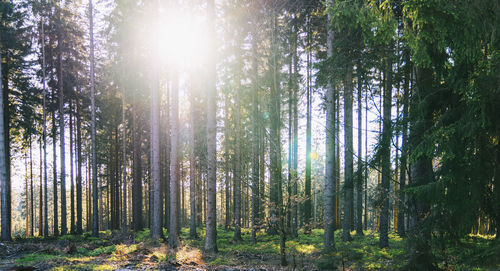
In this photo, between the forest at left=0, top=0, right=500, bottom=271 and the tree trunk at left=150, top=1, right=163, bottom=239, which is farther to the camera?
the tree trunk at left=150, top=1, right=163, bottom=239

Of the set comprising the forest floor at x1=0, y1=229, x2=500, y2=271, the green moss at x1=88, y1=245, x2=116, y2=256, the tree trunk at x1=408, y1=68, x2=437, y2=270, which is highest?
the tree trunk at x1=408, y1=68, x2=437, y2=270

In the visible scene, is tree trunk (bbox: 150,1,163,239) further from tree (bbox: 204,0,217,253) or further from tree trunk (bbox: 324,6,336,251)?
tree trunk (bbox: 324,6,336,251)

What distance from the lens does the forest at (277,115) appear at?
441cm

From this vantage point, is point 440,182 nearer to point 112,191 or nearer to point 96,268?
point 96,268

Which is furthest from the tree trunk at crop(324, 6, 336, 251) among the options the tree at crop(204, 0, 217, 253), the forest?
the tree at crop(204, 0, 217, 253)

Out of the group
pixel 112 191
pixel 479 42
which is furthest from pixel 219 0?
pixel 112 191

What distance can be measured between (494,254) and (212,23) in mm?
10492

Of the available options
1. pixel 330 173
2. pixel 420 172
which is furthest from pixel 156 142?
pixel 420 172

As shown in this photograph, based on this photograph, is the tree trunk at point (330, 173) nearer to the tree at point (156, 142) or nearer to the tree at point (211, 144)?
Answer: the tree at point (211, 144)

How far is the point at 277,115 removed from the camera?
7.58 meters

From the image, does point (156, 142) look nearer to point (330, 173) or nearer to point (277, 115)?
point (277, 115)

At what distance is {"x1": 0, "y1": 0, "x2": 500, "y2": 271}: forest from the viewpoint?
4406mm

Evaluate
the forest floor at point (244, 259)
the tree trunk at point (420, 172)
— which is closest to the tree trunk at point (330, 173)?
the forest floor at point (244, 259)

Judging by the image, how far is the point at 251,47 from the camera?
13.6 metres
